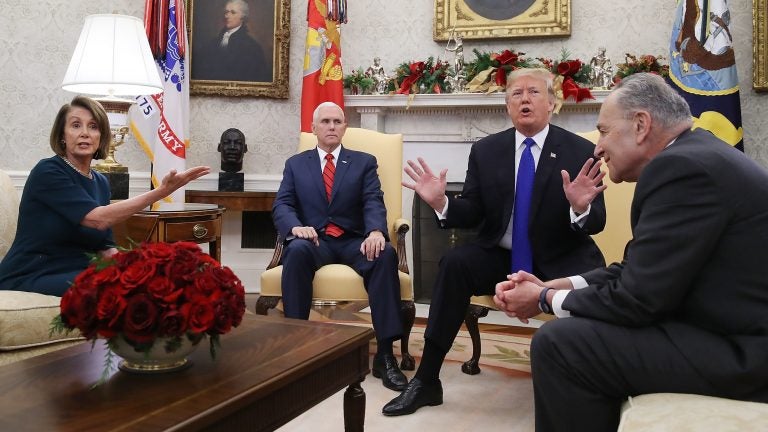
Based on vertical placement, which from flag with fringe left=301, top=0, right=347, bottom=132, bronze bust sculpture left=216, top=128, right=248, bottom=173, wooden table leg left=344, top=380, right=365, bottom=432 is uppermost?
flag with fringe left=301, top=0, right=347, bottom=132

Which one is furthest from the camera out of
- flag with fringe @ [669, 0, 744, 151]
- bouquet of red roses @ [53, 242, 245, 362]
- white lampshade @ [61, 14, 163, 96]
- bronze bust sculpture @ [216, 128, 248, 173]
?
bronze bust sculpture @ [216, 128, 248, 173]

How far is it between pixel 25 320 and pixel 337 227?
163 cm

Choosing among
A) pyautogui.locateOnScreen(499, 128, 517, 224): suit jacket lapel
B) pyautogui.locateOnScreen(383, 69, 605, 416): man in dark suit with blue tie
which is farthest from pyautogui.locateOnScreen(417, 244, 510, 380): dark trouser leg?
pyautogui.locateOnScreen(499, 128, 517, 224): suit jacket lapel

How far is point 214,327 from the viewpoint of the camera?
1506 mm

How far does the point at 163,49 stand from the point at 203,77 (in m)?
0.84

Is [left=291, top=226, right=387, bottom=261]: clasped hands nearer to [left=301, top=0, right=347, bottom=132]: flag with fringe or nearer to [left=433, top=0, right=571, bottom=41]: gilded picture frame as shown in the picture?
[left=301, top=0, right=347, bottom=132]: flag with fringe

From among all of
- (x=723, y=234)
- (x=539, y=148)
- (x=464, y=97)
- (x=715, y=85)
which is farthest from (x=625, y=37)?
(x=723, y=234)

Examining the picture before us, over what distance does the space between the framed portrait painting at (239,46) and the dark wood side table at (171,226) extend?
182 centimetres

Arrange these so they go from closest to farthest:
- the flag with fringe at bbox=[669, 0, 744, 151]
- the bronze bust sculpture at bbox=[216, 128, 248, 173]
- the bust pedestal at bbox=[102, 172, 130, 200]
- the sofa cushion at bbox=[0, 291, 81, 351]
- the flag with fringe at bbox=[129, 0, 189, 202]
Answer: the sofa cushion at bbox=[0, 291, 81, 351] < the bust pedestal at bbox=[102, 172, 130, 200] < the flag with fringe at bbox=[669, 0, 744, 151] < the flag with fringe at bbox=[129, 0, 189, 202] < the bronze bust sculpture at bbox=[216, 128, 248, 173]

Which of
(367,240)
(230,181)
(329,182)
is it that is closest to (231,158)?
(230,181)

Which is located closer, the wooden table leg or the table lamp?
the wooden table leg

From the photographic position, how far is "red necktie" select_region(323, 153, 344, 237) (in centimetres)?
349

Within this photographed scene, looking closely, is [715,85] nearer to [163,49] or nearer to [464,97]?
[464,97]

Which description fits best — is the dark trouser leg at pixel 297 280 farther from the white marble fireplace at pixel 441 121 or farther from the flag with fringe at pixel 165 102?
the white marble fireplace at pixel 441 121
